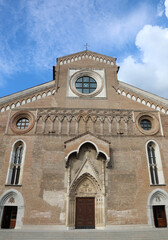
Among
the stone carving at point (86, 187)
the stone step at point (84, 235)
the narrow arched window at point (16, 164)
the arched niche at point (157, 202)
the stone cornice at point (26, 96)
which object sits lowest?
the stone step at point (84, 235)

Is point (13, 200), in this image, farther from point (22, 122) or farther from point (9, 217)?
point (22, 122)

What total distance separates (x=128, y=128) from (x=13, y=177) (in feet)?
31.5

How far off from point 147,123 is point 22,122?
10629 millimetres

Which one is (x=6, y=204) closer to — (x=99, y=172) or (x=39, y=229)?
(x=39, y=229)

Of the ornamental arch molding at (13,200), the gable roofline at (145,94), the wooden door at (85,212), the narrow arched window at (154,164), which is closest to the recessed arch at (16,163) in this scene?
the ornamental arch molding at (13,200)

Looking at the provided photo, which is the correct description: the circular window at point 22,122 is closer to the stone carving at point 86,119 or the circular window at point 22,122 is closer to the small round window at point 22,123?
the small round window at point 22,123

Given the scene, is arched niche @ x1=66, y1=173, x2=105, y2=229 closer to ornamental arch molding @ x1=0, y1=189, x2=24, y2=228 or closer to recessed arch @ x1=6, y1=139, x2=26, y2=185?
ornamental arch molding @ x1=0, y1=189, x2=24, y2=228

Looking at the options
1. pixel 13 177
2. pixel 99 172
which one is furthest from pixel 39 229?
pixel 99 172

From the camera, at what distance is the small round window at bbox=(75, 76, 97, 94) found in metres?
18.2

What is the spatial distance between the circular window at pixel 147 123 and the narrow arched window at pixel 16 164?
9587mm

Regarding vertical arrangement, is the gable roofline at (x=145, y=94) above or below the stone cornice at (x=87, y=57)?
below

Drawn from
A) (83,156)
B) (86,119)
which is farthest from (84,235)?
(86,119)

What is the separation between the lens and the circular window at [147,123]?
52.7ft

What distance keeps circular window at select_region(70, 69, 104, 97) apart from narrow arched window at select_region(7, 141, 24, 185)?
6.71m
